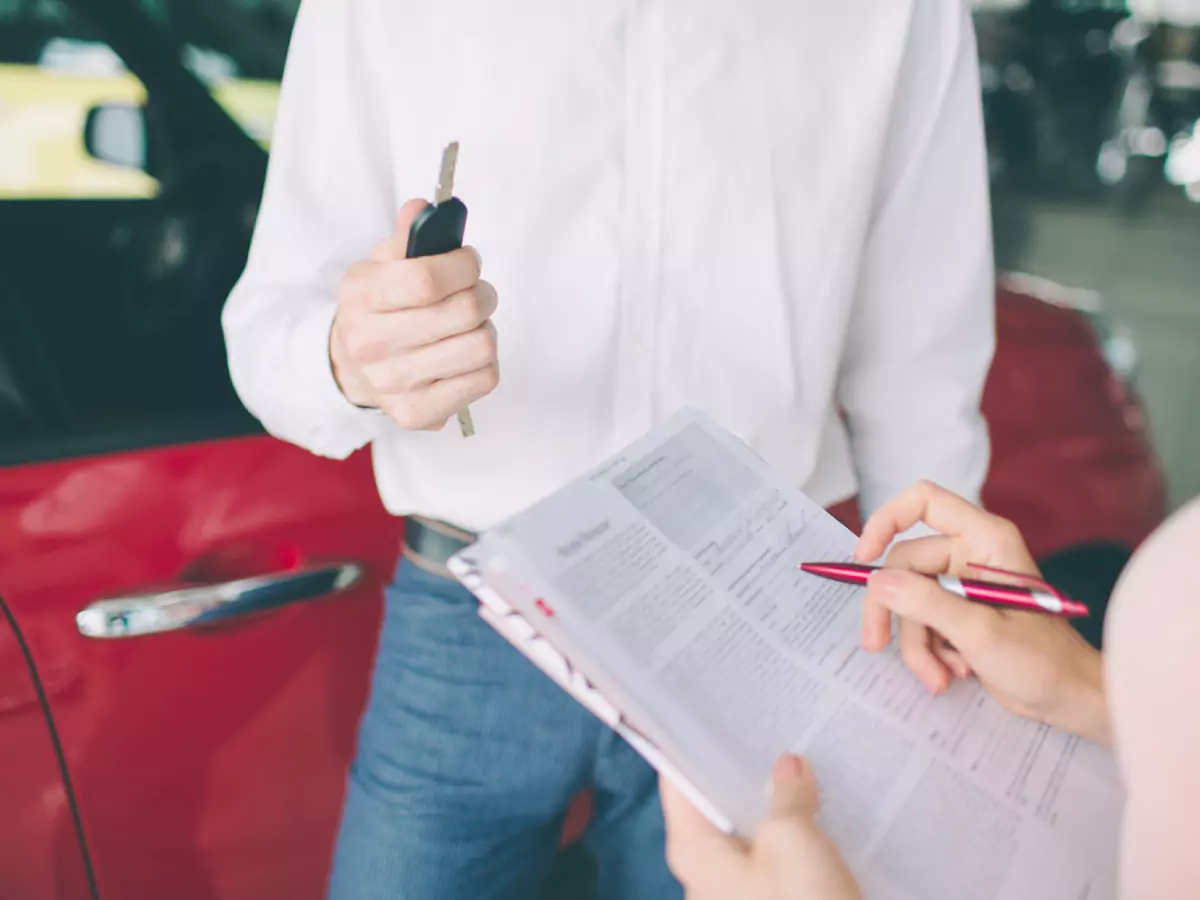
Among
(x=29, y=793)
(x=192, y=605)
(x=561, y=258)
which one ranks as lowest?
(x=29, y=793)

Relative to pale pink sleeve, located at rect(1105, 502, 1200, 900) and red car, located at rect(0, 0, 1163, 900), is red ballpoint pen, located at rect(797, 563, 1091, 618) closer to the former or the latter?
pale pink sleeve, located at rect(1105, 502, 1200, 900)

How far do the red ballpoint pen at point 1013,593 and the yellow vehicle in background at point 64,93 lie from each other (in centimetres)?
111

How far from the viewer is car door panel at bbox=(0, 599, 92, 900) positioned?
0.97 m

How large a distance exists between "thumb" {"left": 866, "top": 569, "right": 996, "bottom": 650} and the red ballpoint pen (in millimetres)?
12

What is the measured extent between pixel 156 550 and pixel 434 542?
338mm

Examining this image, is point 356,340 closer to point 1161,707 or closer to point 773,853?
point 773,853

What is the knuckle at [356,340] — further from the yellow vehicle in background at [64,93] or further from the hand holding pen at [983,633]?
the yellow vehicle in background at [64,93]

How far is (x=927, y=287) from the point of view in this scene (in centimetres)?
106

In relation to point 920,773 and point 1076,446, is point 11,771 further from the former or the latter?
point 1076,446

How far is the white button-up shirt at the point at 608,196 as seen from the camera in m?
0.87

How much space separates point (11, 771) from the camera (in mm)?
Answer: 979

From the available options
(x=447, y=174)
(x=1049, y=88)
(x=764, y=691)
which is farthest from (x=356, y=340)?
(x=1049, y=88)

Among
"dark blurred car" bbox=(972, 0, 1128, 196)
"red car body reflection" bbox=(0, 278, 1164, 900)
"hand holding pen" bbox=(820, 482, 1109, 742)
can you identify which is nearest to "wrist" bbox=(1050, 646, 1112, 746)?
"hand holding pen" bbox=(820, 482, 1109, 742)

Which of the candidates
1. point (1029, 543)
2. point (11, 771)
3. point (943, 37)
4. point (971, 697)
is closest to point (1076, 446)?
point (1029, 543)
